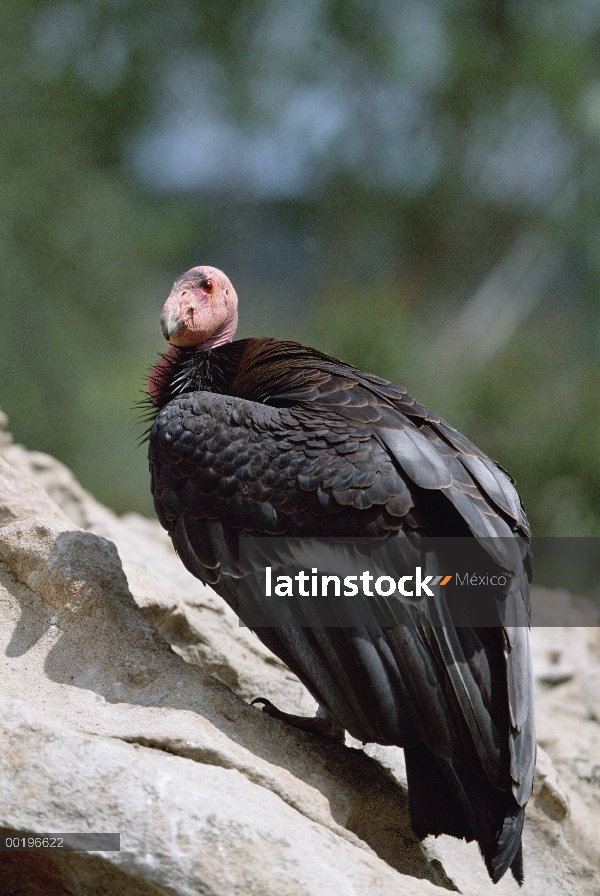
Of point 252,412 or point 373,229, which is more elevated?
point 373,229

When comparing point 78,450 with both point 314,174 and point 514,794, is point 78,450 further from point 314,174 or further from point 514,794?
point 514,794

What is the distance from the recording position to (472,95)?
8336mm

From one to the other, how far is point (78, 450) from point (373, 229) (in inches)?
126

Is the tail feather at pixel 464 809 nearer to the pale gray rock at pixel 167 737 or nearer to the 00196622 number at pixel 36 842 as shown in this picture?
the pale gray rock at pixel 167 737

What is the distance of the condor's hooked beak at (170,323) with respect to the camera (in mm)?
3357

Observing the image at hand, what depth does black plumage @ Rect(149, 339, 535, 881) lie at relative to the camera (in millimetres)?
2498

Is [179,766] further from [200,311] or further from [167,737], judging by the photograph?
[200,311]

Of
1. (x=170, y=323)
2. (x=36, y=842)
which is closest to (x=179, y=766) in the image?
(x=36, y=842)

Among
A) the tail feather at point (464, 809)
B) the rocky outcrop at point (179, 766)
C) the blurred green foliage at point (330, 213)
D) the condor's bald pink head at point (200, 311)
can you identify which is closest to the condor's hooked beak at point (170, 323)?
the condor's bald pink head at point (200, 311)

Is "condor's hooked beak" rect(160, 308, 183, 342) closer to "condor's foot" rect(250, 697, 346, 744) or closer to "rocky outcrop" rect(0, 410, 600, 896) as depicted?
"rocky outcrop" rect(0, 410, 600, 896)

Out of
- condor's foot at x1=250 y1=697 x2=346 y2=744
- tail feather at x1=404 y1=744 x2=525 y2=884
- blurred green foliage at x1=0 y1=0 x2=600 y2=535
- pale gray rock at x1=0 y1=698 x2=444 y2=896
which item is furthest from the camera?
blurred green foliage at x1=0 y1=0 x2=600 y2=535

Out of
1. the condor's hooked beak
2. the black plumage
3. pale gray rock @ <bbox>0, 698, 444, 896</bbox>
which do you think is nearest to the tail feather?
the black plumage

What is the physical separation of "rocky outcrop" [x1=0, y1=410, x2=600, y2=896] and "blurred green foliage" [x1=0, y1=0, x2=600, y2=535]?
12.2ft

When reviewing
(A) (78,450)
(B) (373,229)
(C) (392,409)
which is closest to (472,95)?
(B) (373,229)
